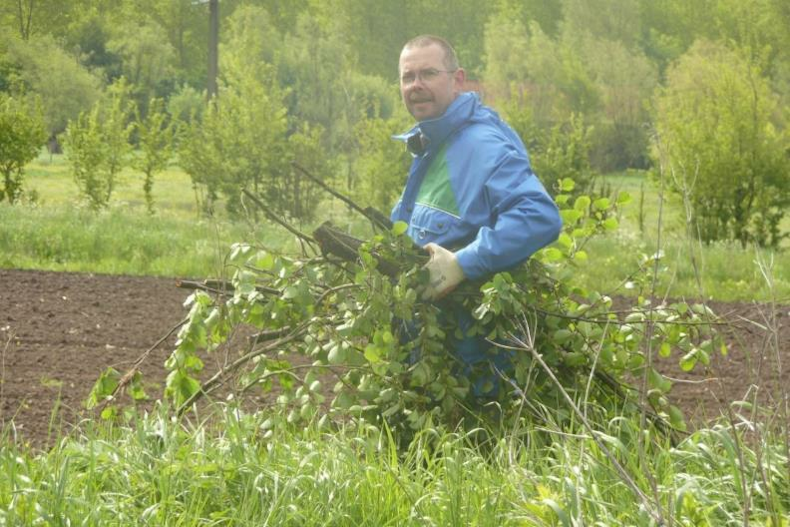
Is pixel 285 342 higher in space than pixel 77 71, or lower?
higher

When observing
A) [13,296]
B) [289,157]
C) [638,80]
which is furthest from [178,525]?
[638,80]

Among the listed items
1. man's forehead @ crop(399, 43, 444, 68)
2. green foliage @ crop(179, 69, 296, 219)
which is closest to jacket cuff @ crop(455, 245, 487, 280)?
man's forehead @ crop(399, 43, 444, 68)

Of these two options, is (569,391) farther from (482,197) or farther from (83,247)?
(83,247)

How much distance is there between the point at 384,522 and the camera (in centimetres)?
346

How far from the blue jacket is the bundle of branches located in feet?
0.43

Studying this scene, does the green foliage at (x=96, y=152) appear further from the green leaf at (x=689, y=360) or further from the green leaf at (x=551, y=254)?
the green leaf at (x=689, y=360)

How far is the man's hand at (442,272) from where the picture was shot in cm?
405

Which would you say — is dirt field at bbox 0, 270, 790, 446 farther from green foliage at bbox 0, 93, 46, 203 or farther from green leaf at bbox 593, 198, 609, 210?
green foliage at bbox 0, 93, 46, 203

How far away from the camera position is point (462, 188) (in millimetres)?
4230

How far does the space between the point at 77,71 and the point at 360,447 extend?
3125cm

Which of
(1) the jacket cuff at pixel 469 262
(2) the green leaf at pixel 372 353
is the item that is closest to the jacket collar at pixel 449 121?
(1) the jacket cuff at pixel 469 262

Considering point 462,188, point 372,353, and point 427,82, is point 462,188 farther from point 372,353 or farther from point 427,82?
point 372,353

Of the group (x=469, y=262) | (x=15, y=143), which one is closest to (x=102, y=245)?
(x=15, y=143)

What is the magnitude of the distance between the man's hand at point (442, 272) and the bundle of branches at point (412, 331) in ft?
0.17
